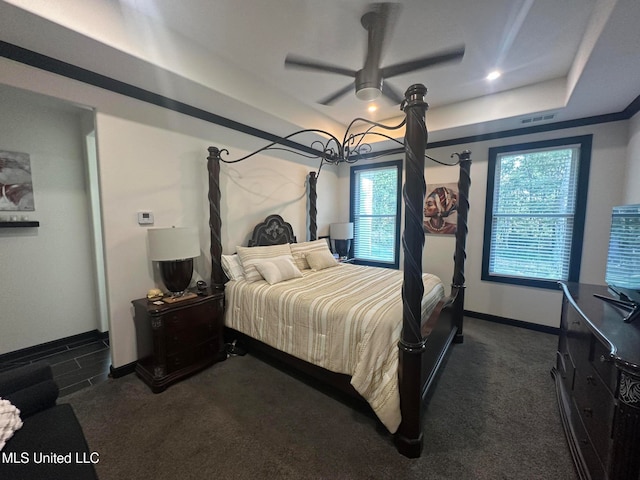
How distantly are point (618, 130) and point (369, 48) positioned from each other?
3238 millimetres

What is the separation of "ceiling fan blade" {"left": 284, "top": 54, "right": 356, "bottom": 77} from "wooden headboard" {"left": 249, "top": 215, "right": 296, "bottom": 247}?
213cm

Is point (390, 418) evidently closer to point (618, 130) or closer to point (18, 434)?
point (18, 434)

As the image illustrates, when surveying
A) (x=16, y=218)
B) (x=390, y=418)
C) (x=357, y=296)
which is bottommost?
(x=390, y=418)

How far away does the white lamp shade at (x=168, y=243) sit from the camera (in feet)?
7.54

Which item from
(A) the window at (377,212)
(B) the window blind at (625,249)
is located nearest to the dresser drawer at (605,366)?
(B) the window blind at (625,249)

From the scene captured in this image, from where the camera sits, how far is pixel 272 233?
3.79m

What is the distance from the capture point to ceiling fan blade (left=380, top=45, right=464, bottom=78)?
1.71 meters

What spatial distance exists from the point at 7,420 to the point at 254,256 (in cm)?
214

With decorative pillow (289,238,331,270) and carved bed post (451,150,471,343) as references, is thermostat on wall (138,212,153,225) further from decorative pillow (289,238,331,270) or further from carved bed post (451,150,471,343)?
carved bed post (451,150,471,343)

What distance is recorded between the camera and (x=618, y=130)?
9.62 ft

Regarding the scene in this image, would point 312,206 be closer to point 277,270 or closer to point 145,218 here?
point 277,270

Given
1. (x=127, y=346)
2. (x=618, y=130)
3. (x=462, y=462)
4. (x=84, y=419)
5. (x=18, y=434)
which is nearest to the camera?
(x=18, y=434)

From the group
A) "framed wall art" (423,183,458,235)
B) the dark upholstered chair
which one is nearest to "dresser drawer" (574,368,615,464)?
the dark upholstered chair

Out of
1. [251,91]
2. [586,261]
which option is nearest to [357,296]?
[251,91]
